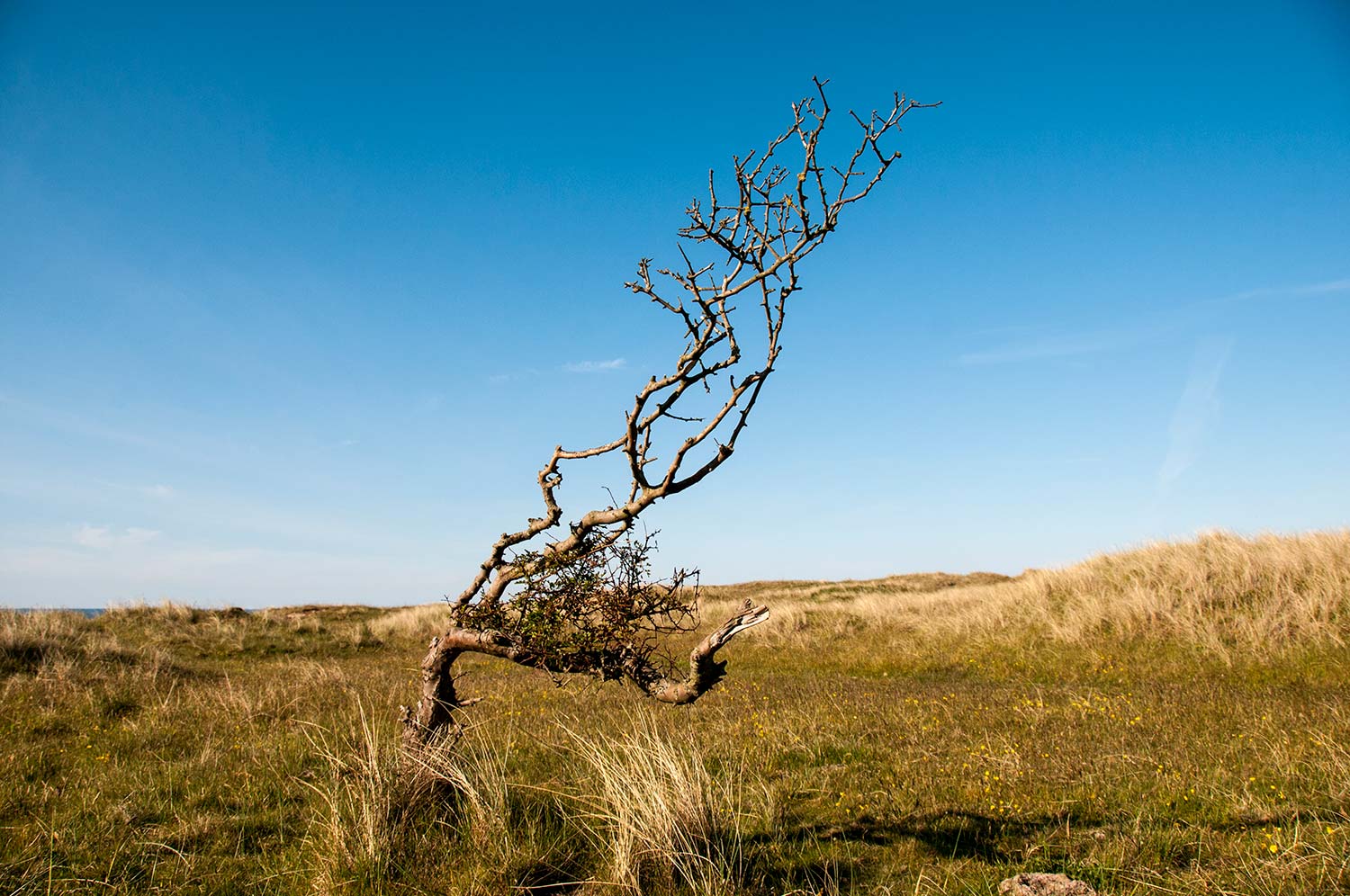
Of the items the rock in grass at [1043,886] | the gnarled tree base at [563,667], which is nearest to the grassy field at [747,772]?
the rock in grass at [1043,886]

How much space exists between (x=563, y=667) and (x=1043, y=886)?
3.58 meters

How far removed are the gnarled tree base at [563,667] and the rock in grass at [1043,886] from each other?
2.38m

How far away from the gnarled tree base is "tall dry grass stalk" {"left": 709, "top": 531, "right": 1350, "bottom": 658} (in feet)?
46.6

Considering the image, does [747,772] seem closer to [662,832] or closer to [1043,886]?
[662,832]

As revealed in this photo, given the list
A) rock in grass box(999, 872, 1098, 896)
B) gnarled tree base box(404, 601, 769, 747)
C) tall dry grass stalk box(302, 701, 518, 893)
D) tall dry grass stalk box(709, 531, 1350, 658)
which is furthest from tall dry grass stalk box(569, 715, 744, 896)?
tall dry grass stalk box(709, 531, 1350, 658)

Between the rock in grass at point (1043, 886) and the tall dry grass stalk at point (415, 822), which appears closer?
the rock in grass at point (1043, 886)

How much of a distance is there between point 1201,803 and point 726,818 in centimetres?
454

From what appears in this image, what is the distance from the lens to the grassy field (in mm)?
5094

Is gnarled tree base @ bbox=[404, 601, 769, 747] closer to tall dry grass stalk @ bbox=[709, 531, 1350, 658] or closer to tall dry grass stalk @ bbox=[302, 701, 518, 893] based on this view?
tall dry grass stalk @ bbox=[302, 701, 518, 893]

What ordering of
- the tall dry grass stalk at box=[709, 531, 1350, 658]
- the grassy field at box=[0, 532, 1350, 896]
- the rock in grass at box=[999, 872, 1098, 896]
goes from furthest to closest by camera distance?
the tall dry grass stalk at box=[709, 531, 1350, 658]
the grassy field at box=[0, 532, 1350, 896]
the rock in grass at box=[999, 872, 1098, 896]

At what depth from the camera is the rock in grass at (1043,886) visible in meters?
4.60

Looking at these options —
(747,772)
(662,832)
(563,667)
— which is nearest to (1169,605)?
(747,772)

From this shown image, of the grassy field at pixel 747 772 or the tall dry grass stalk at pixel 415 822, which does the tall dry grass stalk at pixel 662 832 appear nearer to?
the grassy field at pixel 747 772

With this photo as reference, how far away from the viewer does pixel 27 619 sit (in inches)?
686
